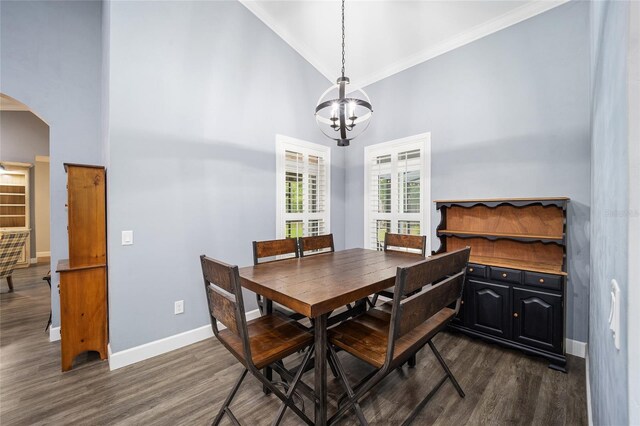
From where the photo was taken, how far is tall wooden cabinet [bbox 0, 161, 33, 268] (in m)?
6.16

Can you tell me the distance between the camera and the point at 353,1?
9.41 feet

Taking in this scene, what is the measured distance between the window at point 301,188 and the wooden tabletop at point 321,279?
1.23 metres

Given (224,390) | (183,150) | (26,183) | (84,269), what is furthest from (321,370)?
(26,183)

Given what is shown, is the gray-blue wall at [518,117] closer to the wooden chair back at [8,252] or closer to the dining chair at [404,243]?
the dining chair at [404,243]

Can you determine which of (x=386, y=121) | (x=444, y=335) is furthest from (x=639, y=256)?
(x=386, y=121)

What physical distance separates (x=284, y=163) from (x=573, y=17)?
3.28m

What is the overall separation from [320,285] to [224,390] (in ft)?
4.00

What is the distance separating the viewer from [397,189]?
12.2 feet

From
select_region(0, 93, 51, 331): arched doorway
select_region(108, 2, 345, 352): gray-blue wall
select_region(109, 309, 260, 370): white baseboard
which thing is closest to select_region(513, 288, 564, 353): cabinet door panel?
select_region(108, 2, 345, 352): gray-blue wall

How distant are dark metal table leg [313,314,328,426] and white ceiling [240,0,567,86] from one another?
3.34 meters

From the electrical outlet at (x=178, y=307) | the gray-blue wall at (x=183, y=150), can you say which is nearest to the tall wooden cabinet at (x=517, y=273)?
the gray-blue wall at (x=183, y=150)

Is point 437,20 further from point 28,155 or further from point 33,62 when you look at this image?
point 28,155

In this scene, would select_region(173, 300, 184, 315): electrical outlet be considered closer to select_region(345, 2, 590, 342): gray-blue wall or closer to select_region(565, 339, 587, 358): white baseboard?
select_region(345, 2, 590, 342): gray-blue wall

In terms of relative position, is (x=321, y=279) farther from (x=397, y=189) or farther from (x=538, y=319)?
(x=397, y=189)
